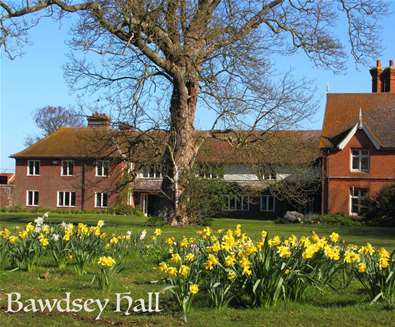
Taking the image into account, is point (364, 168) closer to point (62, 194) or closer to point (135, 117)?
point (135, 117)

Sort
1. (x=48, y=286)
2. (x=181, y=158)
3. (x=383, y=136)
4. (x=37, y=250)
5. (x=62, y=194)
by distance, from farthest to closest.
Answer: (x=62, y=194) < (x=383, y=136) < (x=181, y=158) < (x=37, y=250) < (x=48, y=286)

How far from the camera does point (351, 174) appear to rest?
46.4 meters

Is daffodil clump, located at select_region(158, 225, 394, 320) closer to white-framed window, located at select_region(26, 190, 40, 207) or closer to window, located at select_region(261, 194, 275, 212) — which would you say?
window, located at select_region(261, 194, 275, 212)

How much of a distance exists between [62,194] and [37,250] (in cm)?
5041

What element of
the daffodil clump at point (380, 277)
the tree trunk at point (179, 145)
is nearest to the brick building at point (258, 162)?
the tree trunk at point (179, 145)

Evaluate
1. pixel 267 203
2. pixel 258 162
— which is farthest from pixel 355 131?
pixel 258 162

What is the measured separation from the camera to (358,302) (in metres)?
8.55

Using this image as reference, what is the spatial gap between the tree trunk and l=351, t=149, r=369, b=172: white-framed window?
834 inches

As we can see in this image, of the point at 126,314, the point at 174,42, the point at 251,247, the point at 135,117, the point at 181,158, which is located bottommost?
the point at 126,314

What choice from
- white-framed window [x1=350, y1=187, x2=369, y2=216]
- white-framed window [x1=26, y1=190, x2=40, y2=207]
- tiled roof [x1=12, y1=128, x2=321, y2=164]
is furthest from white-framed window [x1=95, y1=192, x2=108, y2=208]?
tiled roof [x1=12, y1=128, x2=321, y2=164]

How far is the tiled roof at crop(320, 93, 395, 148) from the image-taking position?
46.7 m

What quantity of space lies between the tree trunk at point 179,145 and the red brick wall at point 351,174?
20.6 meters

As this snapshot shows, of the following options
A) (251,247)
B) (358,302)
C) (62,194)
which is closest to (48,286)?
(251,247)

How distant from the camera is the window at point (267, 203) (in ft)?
176
